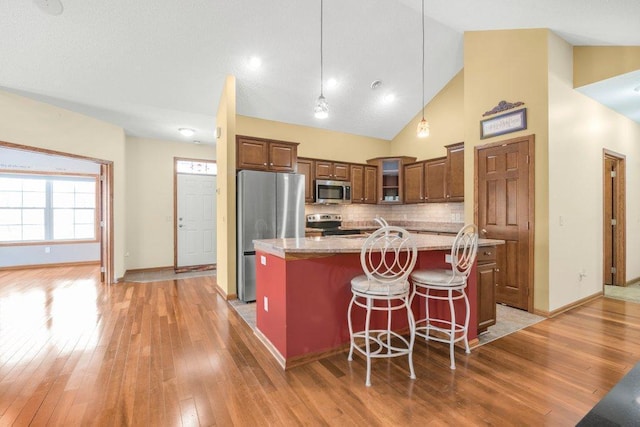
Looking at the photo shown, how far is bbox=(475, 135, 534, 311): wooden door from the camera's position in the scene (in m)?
3.51

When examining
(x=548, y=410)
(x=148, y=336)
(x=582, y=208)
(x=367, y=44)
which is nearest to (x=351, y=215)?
(x=367, y=44)

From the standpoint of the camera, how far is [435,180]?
534cm

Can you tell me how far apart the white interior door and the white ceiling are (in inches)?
56.0

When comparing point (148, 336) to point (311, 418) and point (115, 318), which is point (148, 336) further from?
point (311, 418)

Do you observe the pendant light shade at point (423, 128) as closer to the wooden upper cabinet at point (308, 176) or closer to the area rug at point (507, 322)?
the area rug at point (507, 322)

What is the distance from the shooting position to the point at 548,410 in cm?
180

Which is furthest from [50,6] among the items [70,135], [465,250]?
[465,250]

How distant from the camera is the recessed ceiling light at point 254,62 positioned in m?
3.95

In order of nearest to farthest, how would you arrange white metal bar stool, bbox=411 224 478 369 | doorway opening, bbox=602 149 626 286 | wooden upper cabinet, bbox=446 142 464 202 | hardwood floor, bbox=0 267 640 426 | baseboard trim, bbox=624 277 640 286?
1. hardwood floor, bbox=0 267 640 426
2. white metal bar stool, bbox=411 224 478 369
3. doorway opening, bbox=602 149 626 286
4. baseboard trim, bbox=624 277 640 286
5. wooden upper cabinet, bbox=446 142 464 202

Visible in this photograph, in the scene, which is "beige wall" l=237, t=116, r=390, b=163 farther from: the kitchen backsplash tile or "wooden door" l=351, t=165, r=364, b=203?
the kitchen backsplash tile

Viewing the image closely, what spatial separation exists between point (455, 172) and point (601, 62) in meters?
2.10

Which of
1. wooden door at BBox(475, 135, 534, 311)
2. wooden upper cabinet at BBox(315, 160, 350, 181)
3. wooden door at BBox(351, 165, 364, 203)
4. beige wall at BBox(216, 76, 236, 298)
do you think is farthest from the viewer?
wooden door at BBox(351, 165, 364, 203)

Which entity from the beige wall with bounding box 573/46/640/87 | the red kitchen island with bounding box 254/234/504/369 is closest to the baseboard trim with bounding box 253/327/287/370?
the red kitchen island with bounding box 254/234/504/369

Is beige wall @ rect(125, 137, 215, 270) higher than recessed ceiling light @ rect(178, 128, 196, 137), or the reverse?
recessed ceiling light @ rect(178, 128, 196, 137)
